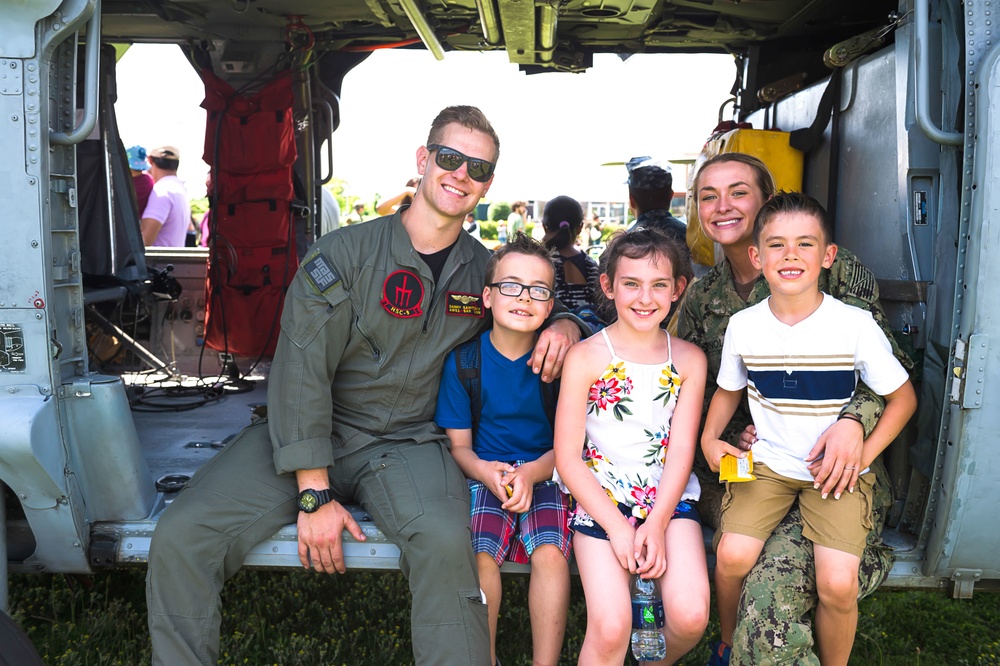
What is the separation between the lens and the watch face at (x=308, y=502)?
2.47 meters

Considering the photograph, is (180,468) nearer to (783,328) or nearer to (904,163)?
(783,328)

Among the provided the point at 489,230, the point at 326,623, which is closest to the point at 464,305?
the point at 326,623

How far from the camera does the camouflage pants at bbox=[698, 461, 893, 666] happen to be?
7.25ft

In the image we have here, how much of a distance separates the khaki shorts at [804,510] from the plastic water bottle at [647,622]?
0.94 feet

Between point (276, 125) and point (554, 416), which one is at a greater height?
point (276, 125)

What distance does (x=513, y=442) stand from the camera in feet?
8.75

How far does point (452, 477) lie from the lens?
2.53m

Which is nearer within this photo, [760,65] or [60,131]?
[60,131]

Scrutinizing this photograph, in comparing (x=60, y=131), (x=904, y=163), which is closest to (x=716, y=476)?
(x=904, y=163)

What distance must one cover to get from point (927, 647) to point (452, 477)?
205 cm

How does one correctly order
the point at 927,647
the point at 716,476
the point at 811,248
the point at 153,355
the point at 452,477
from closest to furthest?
1. the point at 811,248
2. the point at 452,477
3. the point at 716,476
4. the point at 927,647
5. the point at 153,355

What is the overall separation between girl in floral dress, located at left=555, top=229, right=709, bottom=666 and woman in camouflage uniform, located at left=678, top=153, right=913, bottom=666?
16cm

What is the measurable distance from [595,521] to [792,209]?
104 centimetres

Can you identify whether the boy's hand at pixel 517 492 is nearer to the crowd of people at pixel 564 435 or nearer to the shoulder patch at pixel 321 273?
the crowd of people at pixel 564 435
